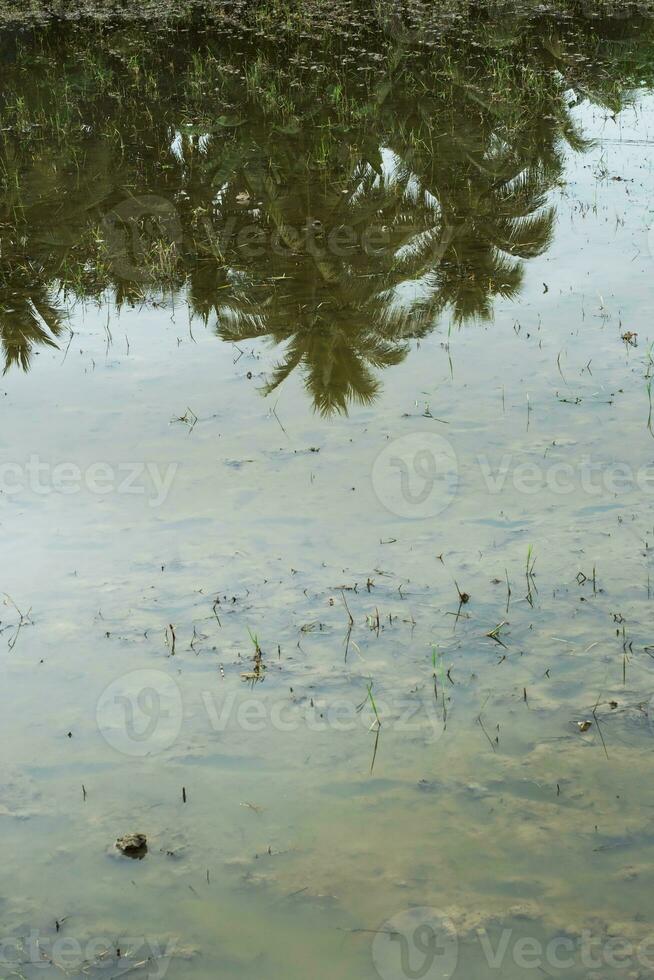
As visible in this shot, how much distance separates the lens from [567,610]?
4.09 metres

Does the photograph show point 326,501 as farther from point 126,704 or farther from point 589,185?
point 589,185

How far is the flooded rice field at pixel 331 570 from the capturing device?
9.86 ft

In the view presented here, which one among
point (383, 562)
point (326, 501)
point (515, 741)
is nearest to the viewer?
point (515, 741)

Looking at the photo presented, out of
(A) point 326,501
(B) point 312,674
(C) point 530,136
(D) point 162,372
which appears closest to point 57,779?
(B) point 312,674

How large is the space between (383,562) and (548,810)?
151 centimetres
